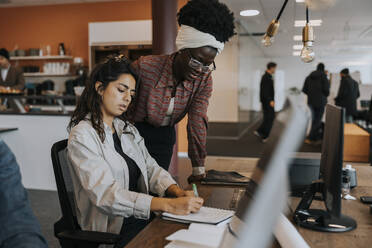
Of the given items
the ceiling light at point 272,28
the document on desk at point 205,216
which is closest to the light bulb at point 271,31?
the ceiling light at point 272,28

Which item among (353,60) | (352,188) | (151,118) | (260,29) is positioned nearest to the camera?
(352,188)

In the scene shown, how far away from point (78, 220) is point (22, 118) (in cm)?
329

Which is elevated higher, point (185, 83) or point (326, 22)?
point (326, 22)

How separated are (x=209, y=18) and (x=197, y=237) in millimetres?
970

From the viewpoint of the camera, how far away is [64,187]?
130 cm

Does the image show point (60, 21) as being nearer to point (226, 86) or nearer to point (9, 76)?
point (9, 76)

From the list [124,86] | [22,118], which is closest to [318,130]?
[22,118]

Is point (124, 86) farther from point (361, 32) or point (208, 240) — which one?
point (361, 32)

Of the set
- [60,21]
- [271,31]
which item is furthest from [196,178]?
[60,21]

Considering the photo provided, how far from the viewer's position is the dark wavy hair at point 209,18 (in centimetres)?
158

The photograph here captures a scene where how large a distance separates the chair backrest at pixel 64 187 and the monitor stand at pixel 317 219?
0.79 m

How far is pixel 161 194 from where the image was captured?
1.60m

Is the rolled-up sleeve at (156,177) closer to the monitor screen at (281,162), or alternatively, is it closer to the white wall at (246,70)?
the monitor screen at (281,162)

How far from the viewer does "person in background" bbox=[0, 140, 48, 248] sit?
0.69 metres
